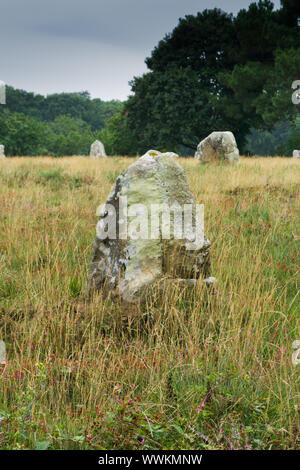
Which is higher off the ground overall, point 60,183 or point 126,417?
point 60,183

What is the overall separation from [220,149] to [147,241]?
36.5ft

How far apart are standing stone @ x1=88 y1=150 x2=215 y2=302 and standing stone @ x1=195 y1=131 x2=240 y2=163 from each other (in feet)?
33.7

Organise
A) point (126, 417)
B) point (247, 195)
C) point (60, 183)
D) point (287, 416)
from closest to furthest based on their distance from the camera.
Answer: point (126, 417), point (287, 416), point (247, 195), point (60, 183)

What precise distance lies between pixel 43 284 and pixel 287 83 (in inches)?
886

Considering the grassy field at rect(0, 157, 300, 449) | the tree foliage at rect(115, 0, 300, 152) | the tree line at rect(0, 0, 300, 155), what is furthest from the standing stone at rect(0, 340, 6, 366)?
the tree foliage at rect(115, 0, 300, 152)

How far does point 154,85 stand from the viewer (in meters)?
26.9

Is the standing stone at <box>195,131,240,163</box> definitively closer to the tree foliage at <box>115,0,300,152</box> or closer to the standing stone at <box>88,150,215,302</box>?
the tree foliage at <box>115,0,300,152</box>

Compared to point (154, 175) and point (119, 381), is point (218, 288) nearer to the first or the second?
point (154, 175)

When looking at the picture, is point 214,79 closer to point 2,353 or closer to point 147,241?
point 147,241

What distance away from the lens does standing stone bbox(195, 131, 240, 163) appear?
13.9 metres

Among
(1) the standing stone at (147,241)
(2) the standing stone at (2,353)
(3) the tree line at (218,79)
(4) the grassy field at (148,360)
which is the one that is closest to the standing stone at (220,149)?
(4) the grassy field at (148,360)

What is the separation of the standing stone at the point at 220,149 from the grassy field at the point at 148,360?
8.74 metres

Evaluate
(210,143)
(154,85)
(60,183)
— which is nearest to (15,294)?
(60,183)

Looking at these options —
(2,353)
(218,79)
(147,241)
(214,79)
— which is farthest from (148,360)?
(214,79)
